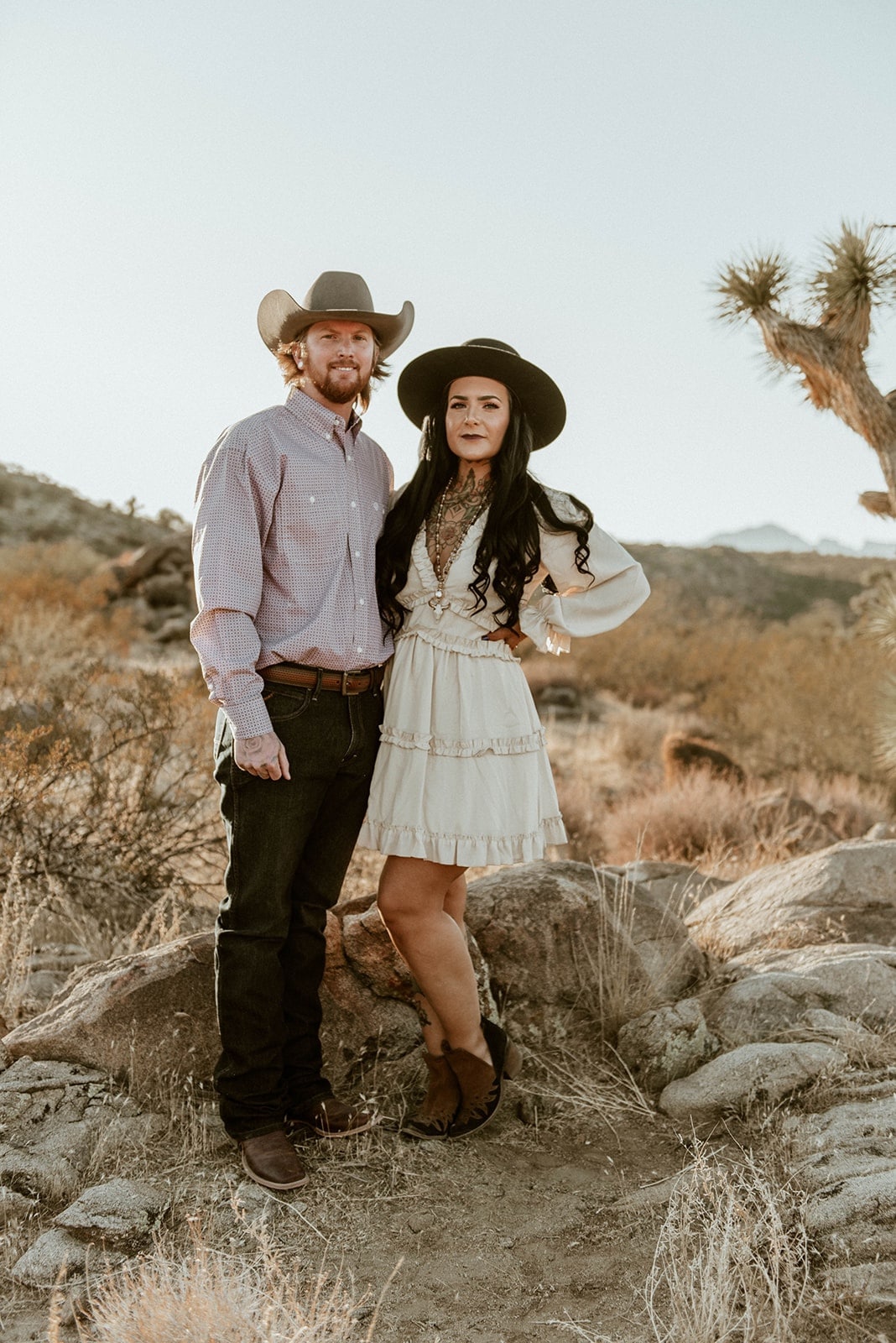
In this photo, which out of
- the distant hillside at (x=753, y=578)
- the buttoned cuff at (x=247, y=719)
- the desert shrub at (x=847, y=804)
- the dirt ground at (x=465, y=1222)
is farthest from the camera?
the distant hillside at (x=753, y=578)

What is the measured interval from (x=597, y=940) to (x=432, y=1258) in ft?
5.18

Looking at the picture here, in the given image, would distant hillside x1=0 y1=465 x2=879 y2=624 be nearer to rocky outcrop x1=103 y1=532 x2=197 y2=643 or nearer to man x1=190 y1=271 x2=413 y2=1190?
rocky outcrop x1=103 y1=532 x2=197 y2=643

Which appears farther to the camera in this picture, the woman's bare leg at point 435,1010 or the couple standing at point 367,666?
the woman's bare leg at point 435,1010

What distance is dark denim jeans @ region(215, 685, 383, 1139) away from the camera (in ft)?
10.2

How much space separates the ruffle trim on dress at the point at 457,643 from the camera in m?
3.28

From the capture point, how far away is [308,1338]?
82.0 inches

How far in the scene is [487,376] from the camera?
132 inches

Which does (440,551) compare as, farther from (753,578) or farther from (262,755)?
(753,578)

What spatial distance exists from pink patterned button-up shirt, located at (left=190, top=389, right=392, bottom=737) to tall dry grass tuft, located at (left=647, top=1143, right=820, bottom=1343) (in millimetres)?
1745

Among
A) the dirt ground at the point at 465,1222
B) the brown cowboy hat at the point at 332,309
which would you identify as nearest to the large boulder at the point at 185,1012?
the dirt ground at the point at 465,1222

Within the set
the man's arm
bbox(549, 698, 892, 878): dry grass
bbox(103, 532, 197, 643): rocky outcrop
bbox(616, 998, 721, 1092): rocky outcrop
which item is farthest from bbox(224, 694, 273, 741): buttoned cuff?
bbox(103, 532, 197, 643): rocky outcrop

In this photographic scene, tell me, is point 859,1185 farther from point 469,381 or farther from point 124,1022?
point 469,381

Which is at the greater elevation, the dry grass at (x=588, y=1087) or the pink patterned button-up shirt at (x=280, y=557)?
the pink patterned button-up shirt at (x=280, y=557)

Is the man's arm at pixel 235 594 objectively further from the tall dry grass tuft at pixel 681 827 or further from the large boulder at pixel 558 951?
the tall dry grass tuft at pixel 681 827
